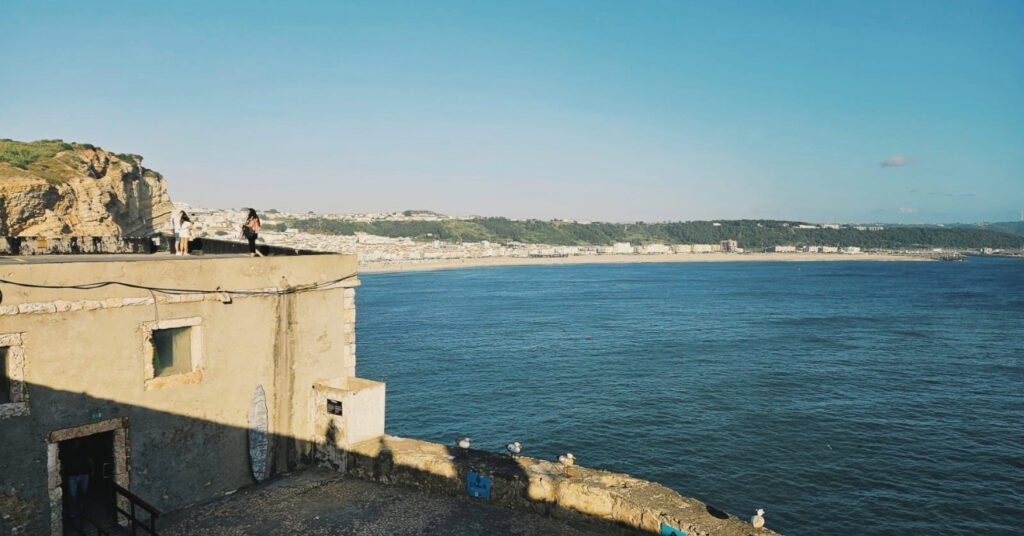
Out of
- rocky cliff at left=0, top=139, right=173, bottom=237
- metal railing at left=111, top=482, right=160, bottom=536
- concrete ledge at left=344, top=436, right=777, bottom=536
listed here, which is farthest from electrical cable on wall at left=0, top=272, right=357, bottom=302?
rocky cliff at left=0, top=139, right=173, bottom=237

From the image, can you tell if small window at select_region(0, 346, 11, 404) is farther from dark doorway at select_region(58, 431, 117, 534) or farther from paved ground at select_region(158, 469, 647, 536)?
paved ground at select_region(158, 469, 647, 536)

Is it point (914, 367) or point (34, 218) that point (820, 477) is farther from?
point (34, 218)

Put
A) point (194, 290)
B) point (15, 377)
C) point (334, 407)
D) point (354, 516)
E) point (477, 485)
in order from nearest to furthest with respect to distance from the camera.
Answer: point (15, 377)
point (354, 516)
point (194, 290)
point (477, 485)
point (334, 407)

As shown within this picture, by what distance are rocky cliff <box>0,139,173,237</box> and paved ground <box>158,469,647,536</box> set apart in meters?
18.7

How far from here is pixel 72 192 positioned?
110 feet

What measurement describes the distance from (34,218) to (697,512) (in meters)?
33.6

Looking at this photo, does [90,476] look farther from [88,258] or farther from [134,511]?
[88,258]

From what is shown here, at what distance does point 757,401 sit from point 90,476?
33493 millimetres

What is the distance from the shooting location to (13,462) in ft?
28.7

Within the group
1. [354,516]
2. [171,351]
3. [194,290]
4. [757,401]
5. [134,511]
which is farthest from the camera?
[757,401]

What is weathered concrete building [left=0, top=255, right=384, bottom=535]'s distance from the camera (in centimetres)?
891

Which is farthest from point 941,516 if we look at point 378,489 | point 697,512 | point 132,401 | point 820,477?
point 132,401

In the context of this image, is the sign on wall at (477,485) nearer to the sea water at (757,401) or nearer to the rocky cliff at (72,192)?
the sea water at (757,401)

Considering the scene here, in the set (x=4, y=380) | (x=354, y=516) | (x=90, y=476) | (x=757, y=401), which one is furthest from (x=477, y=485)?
(x=757, y=401)
